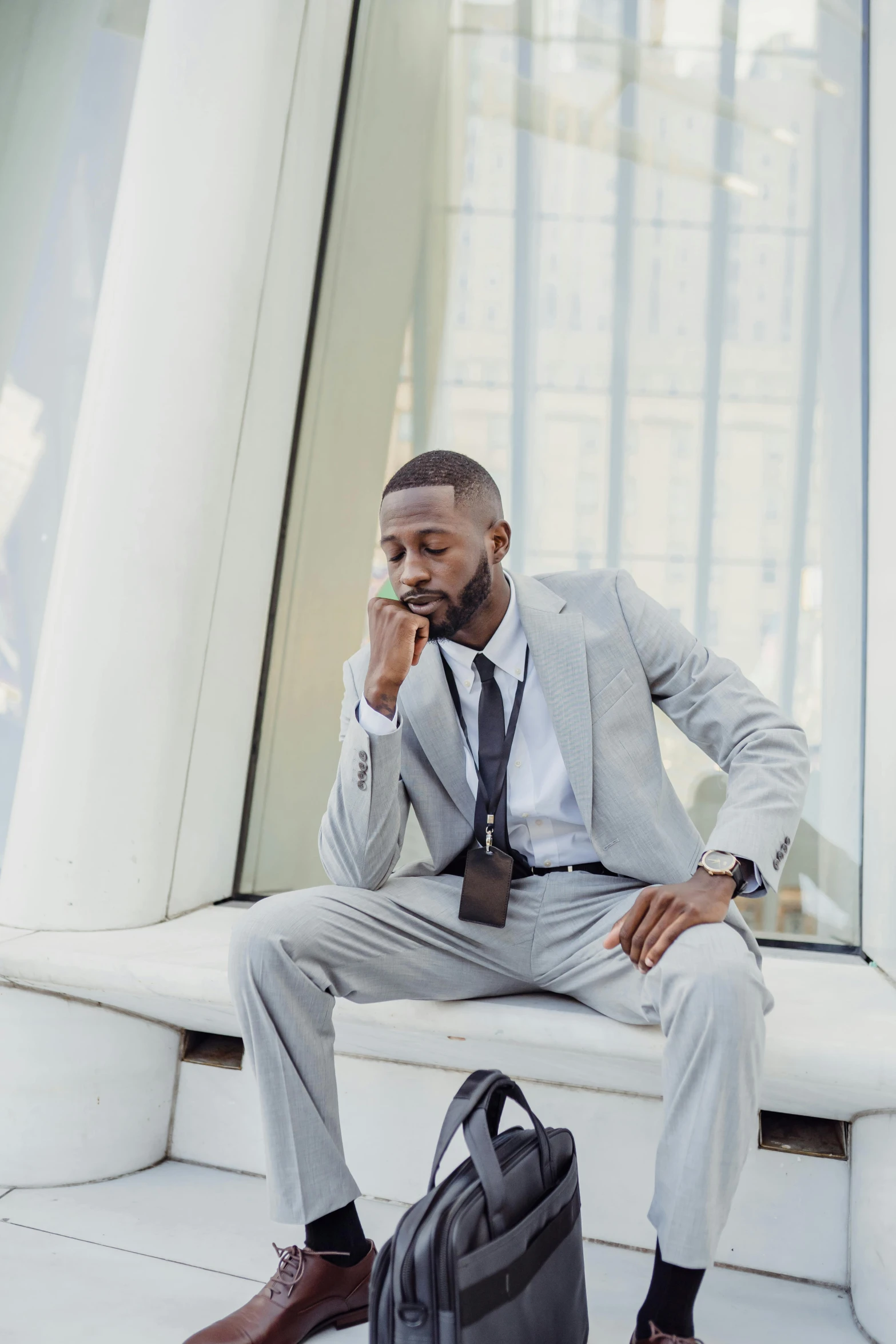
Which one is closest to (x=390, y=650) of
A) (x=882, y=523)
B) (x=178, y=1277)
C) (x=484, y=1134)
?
(x=484, y=1134)

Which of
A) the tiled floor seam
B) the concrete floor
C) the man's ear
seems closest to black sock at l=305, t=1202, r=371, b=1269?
the concrete floor

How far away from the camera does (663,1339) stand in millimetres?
1174

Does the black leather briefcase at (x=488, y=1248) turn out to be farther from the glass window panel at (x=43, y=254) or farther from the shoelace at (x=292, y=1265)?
the glass window panel at (x=43, y=254)

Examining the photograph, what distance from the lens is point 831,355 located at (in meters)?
2.54

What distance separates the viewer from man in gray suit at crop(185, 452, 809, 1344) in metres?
1.20

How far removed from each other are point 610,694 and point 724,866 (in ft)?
1.21

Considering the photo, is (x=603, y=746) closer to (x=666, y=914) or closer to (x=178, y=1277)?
(x=666, y=914)

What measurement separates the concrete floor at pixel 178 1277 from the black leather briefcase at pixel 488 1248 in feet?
1.01

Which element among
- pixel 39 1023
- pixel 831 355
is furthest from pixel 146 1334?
pixel 831 355

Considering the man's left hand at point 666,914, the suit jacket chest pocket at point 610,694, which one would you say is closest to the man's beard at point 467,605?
the suit jacket chest pocket at point 610,694

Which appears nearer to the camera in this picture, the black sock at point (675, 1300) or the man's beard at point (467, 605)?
the black sock at point (675, 1300)

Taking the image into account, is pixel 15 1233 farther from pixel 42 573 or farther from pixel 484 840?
pixel 42 573

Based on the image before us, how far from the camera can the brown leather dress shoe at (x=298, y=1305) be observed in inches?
49.8

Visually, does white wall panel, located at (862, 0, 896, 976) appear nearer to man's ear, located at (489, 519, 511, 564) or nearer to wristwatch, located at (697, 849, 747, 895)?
wristwatch, located at (697, 849, 747, 895)
